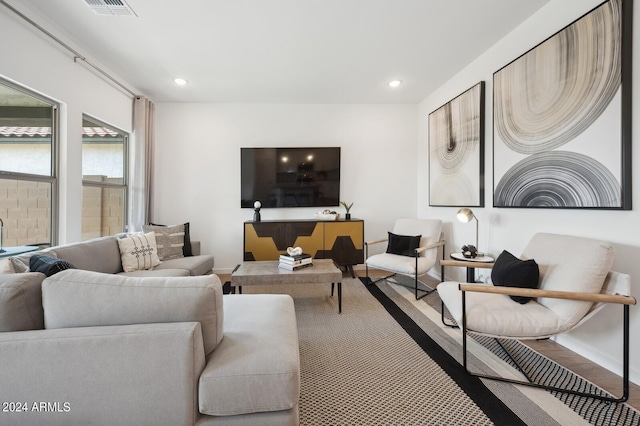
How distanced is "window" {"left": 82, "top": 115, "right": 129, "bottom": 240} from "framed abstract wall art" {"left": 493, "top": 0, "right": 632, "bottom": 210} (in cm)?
430

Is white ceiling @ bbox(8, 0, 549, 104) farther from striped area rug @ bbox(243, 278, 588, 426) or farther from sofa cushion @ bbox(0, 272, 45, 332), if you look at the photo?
striped area rug @ bbox(243, 278, 588, 426)

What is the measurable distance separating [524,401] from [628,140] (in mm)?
1638

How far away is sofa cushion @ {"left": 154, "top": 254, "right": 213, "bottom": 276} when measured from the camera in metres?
2.62

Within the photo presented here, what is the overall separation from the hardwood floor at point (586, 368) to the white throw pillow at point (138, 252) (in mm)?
3452

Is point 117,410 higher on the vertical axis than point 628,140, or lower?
lower

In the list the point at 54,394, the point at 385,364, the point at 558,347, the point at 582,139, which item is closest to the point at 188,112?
the point at 54,394

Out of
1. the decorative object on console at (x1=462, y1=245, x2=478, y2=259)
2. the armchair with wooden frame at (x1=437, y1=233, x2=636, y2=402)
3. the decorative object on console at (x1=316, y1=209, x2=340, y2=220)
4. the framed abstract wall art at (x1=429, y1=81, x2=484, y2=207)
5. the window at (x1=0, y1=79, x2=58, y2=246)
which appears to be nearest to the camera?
the armchair with wooden frame at (x1=437, y1=233, x2=636, y2=402)

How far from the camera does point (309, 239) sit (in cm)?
366

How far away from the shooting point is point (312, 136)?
4035mm

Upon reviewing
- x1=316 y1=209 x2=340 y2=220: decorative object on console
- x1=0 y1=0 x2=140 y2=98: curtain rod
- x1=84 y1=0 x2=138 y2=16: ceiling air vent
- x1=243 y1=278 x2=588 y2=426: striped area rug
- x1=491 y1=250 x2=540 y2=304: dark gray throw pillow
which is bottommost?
x1=243 y1=278 x2=588 y2=426: striped area rug

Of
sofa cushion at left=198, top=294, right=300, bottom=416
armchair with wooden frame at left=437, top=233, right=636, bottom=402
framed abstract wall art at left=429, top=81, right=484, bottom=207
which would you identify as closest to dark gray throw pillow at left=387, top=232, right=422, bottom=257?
framed abstract wall art at left=429, top=81, right=484, bottom=207

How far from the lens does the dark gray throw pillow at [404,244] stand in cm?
321

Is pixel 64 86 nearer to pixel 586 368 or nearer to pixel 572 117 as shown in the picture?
pixel 572 117

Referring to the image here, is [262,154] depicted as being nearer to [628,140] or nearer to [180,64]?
[180,64]
